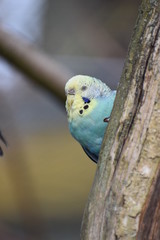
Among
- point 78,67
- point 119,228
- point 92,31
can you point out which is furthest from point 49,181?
point 119,228

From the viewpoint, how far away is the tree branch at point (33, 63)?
121 inches

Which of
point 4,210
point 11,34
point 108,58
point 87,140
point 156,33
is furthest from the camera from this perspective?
point 4,210

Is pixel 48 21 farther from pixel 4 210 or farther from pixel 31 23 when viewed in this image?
pixel 4 210

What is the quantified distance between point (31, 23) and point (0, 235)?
10.1ft

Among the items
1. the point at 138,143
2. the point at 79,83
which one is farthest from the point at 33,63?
the point at 138,143

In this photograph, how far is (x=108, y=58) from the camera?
4.48 metres

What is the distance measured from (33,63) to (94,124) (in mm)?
1430

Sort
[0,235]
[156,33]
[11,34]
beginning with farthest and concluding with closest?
[11,34] < [0,235] < [156,33]

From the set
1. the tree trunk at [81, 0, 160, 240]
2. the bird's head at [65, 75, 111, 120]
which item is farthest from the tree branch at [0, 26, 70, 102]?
the tree trunk at [81, 0, 160, 240]

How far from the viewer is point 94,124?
1776 mm

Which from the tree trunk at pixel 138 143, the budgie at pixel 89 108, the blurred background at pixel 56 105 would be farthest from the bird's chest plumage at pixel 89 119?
the blurred background at pixel 56 105

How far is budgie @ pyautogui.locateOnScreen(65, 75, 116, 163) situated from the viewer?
5.82ft

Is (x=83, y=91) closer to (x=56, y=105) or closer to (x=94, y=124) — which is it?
(x=94, y=124)

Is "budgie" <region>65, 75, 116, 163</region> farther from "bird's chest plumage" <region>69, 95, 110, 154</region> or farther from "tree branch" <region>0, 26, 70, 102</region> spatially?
"tree branch" <region>0, 26, 70, 102</region>
